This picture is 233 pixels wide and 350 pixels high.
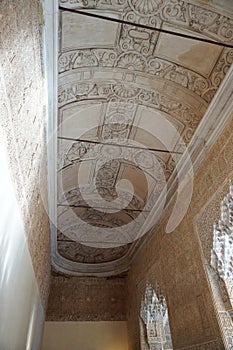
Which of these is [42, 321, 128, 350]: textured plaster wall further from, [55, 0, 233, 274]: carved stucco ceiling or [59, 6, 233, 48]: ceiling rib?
[59, 6, 233, 48]: ceiling rib

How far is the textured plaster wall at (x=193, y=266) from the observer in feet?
10.3

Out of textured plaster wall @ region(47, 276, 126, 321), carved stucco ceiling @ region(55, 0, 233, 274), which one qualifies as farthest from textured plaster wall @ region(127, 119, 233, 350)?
textured plaster wall @ region(47, 276, 126, 321)

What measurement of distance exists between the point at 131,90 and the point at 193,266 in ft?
8.56

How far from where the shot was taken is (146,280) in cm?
591

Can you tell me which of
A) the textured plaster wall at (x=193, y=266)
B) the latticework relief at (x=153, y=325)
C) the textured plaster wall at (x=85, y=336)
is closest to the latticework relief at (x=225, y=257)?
the textured plaster wall at (x=193, y=266)

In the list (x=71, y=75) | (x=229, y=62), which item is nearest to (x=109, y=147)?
(x=71, y=75)

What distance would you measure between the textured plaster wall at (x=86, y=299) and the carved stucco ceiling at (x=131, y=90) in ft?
12.1

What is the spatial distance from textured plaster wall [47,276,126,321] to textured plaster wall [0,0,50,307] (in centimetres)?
610

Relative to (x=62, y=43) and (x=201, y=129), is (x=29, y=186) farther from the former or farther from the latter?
(x=201, y=129)

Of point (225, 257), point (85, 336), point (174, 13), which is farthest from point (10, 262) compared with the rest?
point (85, 336)

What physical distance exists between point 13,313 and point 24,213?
0.99 meters

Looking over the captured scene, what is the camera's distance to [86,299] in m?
8.02

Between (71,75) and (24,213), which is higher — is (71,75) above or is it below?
above

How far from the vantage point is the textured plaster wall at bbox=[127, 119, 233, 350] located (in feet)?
10.3
